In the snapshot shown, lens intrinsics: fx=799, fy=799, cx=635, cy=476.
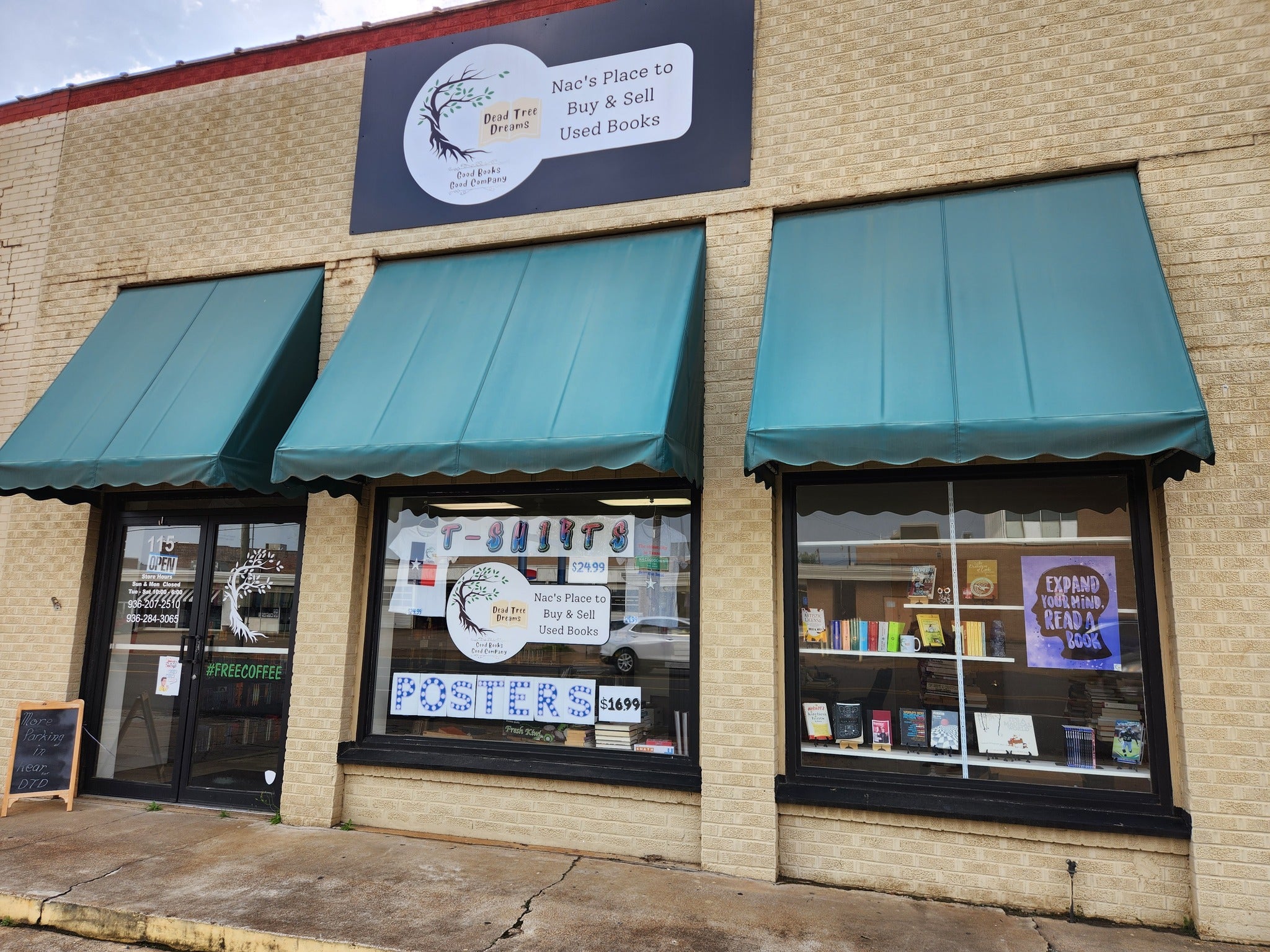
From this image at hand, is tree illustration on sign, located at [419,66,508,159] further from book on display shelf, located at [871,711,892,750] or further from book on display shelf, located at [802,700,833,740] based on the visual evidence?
book on display shelf, located at [871,711,892,750]

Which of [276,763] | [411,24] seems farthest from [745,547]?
[411,24]

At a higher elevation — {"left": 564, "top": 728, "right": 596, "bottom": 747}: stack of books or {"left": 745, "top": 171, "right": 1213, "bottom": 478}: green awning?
{"left": 745, "top": 171, "right": 1213, "bottom": 478}: green awning

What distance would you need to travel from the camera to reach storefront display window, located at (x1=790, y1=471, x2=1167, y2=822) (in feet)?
16.2

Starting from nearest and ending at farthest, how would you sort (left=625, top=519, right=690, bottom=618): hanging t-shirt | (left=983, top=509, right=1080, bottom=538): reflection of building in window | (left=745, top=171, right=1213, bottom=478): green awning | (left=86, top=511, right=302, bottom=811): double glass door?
1. (left=745, top=171, right=1213, bottom=478): green awning
2. (left=983, top=509, right=1080, bottom=538): reflection of building in window
3. (left=625, top=519, right=690, bottom=618): hanging t-shirt
4. (left=86, top=511, right=302, bottom=811): double glass door

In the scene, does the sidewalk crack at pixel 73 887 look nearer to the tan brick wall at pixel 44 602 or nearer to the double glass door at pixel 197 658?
the double glass door at pixel 197 658

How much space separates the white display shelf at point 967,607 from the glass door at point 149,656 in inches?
232

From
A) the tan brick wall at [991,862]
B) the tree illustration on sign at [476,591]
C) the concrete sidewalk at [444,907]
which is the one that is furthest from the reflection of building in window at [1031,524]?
the tree illustration on sign at [476,591]

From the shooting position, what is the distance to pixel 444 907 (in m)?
4.57

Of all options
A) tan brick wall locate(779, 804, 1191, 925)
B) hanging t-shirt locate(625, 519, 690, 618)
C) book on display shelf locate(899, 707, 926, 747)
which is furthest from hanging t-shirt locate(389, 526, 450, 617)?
book on display shelf locate(899, 707, 926, 747)

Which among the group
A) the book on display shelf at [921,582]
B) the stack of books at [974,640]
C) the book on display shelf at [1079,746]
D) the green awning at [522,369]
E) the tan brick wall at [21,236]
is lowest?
the book on display shelf at [1079,746]

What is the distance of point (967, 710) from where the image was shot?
17.0 feet

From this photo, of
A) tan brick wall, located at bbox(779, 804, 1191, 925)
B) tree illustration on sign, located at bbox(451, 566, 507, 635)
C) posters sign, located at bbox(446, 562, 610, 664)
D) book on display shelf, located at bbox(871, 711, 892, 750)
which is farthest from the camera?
tree illustration on sign, located at bbox(451, 566, 507, 635)

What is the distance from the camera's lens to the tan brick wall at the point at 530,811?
17.9ft

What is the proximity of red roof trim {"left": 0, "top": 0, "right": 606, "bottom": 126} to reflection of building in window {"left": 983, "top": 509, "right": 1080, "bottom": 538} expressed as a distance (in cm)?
511
